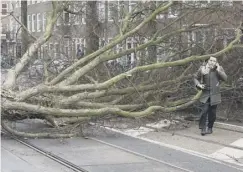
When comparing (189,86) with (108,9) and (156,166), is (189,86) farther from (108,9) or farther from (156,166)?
(108,9)

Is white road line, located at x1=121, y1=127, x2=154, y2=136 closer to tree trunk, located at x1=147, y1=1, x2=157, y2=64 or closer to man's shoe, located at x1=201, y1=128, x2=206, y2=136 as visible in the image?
man's shoe, located at x1=201, y1=128, x2=206, y2=136

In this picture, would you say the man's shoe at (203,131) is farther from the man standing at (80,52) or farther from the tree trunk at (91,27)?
the tree trunk at (91,27)

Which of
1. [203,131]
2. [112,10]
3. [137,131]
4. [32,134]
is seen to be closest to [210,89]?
[203,131]

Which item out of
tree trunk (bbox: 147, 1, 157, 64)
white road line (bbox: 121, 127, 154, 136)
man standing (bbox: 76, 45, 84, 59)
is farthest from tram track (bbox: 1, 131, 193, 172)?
man standing (bbox: 76, 45, 84, 59)

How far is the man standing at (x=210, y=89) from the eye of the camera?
10.8 m

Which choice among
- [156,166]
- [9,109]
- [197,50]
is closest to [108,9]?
[197,50]

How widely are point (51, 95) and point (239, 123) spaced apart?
4.24 metres

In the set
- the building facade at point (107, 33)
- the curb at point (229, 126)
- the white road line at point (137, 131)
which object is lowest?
the white road line at point (137, 131)

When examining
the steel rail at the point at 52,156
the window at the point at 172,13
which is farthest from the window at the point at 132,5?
the steel rail at the point at 52,156

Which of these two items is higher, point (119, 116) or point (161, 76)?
point (161, 76)

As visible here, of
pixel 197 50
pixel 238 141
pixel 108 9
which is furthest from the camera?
pixel 108 9

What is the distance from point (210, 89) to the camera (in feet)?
35.6

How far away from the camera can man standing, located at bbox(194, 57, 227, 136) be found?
10.8m

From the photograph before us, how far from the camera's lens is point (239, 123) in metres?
12.1
